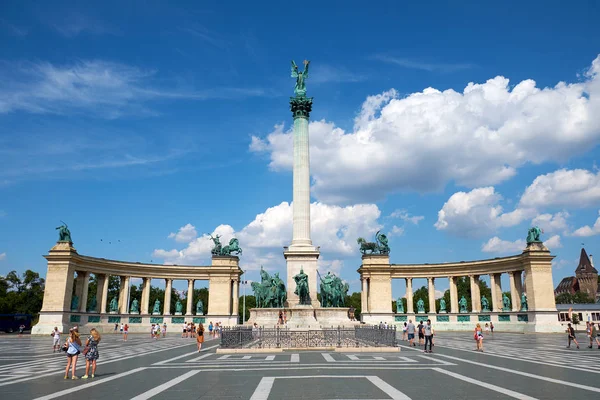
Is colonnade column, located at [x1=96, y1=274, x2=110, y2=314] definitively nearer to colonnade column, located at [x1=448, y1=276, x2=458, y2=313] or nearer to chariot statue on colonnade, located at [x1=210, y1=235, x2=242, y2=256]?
chariot statue on colonnade, located at [x1=210, y1=235, x2=242, y2=256]

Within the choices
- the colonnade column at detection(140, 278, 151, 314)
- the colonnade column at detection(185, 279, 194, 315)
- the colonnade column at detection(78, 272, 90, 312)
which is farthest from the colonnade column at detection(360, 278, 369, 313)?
the colonnade column at detection(78, 272, 90, 312)

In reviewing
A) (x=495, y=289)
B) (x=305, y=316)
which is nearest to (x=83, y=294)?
(x=305, y=316)

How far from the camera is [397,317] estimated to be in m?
79.8

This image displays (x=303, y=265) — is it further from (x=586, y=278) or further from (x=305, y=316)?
(x=586, y=278)

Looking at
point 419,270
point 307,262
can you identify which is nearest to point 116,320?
point 307,262

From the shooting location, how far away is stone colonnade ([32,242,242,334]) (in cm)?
6375

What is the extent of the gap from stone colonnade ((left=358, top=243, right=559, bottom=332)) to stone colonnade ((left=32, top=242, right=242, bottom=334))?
2535cm

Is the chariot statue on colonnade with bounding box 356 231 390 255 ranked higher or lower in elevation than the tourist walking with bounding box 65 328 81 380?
higher

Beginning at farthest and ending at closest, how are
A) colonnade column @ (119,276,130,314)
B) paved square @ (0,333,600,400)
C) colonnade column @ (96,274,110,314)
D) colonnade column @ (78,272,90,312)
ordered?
colonnade column @ (119,276,130,314) → colonnade column @ (96,274,110,314) → colonnade column @ (78,272,90,312) → paved square @ (0,333,600,400)

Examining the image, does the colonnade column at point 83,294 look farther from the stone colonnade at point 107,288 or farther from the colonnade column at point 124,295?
the colonnade column at point 124,295

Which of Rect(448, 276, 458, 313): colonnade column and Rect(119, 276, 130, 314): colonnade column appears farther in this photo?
Rect(448, 276, 458, 313): colonnade column

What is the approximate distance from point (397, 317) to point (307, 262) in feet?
123

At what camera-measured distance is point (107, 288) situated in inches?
2859

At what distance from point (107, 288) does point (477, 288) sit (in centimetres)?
6201
